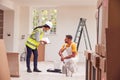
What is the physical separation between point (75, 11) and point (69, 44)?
492 centimetres

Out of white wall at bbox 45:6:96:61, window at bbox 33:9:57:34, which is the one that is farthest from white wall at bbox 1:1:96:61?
window at bbox 33:9:57:34

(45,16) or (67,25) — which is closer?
(67,25)

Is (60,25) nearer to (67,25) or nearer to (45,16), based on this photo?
(67,25)

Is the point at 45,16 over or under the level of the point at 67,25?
over

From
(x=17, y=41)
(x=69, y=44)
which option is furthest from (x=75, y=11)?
(x=69, y=44)

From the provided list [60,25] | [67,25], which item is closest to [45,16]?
[60,25]

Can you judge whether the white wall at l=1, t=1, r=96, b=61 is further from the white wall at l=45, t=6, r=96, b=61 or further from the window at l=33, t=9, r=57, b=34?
the window at l=33, t=9, r=57, b=34

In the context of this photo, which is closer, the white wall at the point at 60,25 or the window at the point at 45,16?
the white wall at the point at 60,25

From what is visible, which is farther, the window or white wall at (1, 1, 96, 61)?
the window

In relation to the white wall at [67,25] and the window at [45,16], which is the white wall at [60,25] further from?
the window at [45,16]

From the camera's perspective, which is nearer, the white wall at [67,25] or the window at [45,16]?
the white wall at [67,25]

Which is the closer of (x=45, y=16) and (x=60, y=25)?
(x=60, y=25)

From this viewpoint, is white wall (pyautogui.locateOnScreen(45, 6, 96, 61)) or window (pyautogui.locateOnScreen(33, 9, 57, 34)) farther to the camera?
window (pyautogui.locateOnScreen(33, 9, 57, 34))

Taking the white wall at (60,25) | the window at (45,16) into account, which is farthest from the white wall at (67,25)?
the window at (45,16)
